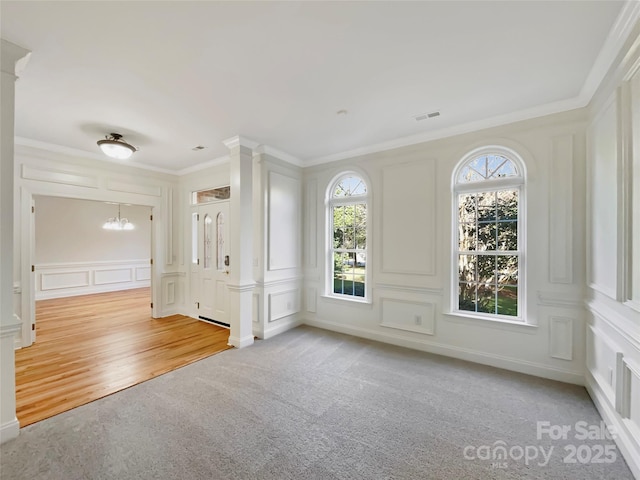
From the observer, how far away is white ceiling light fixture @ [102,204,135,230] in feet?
24.5

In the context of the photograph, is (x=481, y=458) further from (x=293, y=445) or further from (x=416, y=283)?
(x=416, y=283)

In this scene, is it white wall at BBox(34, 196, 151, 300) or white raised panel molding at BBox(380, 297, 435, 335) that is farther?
white wall at BBox(34, 196, 151, 300)

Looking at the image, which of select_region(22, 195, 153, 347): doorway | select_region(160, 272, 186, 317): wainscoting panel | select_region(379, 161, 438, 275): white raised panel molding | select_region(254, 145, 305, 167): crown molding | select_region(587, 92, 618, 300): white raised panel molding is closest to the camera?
select_region(587, 92, 618, 300): white raised panel molding

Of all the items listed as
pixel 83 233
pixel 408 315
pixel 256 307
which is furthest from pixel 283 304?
pixel 83 233

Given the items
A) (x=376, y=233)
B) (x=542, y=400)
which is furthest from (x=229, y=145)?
(x=542, y=400)

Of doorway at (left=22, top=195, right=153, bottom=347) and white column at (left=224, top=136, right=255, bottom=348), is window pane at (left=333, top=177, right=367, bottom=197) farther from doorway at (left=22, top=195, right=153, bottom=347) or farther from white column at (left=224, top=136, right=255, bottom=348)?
doorway at (left=22, top=195, right=153, bottom=347)

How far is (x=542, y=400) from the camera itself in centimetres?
239

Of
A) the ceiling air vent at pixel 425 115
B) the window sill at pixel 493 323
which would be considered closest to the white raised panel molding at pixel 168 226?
the ceiling air vent at pixel 425 115

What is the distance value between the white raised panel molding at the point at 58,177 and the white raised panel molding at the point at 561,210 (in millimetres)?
6032

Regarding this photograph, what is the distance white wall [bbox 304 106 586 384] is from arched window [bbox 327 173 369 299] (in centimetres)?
15

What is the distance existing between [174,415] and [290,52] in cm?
293

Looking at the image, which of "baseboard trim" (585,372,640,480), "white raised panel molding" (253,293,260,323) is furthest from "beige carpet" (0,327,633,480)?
"white raised panel molding" (253,293,260,323)

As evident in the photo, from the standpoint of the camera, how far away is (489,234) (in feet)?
10.5

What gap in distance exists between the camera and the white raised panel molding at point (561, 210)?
2.68 m
